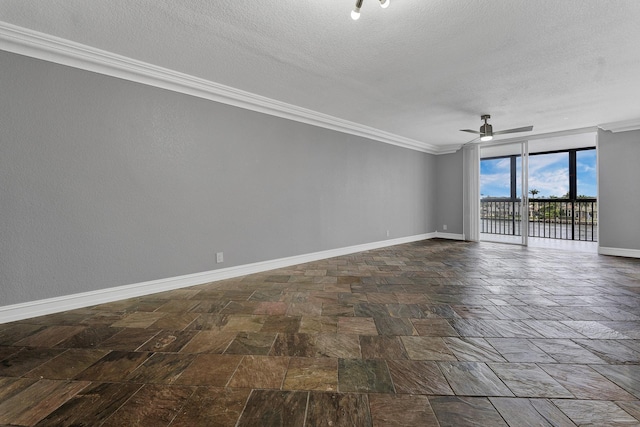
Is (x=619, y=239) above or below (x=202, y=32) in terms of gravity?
below

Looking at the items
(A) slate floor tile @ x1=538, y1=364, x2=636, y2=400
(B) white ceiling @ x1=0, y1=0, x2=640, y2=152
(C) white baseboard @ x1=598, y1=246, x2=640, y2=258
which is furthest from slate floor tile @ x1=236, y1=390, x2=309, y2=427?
(C) white baseboard @ x1=598, y1=246, x2=640, y2=258

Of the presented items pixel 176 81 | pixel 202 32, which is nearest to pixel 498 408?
pixel 202 32

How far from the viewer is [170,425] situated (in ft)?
4.03

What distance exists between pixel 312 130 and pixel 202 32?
246 cm

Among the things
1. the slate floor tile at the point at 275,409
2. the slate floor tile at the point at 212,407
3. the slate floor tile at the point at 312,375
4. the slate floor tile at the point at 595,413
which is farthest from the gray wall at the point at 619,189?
the slate floor tile at the point at 212,407

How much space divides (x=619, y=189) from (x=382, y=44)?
18.6ft

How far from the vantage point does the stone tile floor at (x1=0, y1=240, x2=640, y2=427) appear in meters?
1.31

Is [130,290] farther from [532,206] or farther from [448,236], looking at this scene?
[532,206]

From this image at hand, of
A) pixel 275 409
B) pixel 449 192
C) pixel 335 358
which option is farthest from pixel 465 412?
pixel 449 192

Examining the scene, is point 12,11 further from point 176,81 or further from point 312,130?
point 312,130

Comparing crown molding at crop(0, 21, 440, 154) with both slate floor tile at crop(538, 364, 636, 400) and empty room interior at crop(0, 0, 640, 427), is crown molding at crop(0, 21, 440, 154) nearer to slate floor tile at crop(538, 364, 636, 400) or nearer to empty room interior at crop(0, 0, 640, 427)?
empty room interior at crop(0, 0, 640, 427)

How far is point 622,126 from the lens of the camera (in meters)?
4.89

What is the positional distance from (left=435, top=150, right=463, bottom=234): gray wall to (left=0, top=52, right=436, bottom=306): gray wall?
411 cm

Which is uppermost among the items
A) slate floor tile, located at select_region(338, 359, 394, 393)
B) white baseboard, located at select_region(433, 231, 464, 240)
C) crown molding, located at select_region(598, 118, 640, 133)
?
crown molding, located at select_region(598, 118, 640, 133)
